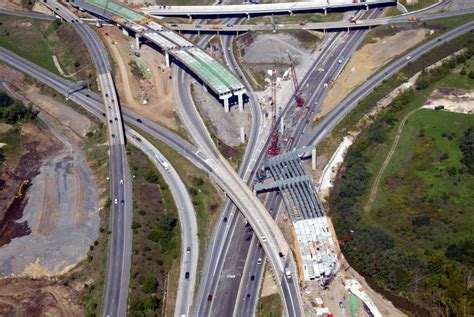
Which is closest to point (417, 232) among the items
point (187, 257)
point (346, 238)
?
point (346, 238)

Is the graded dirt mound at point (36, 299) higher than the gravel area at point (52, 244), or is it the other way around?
the gravel area at point (52, 244)

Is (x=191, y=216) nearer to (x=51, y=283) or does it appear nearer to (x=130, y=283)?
(x=130, y=283)

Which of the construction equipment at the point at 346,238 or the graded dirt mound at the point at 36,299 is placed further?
the construction equipment at the point at 346,238

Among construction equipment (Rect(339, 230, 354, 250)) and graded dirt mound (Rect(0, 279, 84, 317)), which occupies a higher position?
construction equipment (Rect(339, 230, 354, 250))

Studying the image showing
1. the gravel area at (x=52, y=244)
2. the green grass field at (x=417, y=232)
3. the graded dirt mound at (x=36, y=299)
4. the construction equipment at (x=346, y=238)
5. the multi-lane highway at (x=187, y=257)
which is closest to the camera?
the green grass field at (x=417, y=232)

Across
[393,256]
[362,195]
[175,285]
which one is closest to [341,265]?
[393,256]

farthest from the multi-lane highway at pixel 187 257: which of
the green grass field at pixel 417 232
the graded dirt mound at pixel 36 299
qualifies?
the green grass field at pixel 417 232

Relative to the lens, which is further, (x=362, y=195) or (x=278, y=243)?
(x=362, y=195)

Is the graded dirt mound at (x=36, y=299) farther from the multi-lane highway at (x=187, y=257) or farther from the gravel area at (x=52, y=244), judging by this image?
the multi-lane highway at (x=187, y=257)

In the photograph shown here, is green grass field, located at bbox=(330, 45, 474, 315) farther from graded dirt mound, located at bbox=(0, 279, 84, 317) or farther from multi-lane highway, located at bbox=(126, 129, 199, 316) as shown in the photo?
graded dirt mound, located at bbox=(0, 279, 84, 317)

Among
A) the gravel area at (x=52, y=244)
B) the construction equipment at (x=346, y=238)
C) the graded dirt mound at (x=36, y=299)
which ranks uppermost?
the gravel area at (x=52, y=244)

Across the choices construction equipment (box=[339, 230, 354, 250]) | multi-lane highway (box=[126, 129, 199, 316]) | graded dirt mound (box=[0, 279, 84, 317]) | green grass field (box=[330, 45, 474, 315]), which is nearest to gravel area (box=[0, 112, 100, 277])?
graded dirt mound (box=[0, 279, 84, 317])
